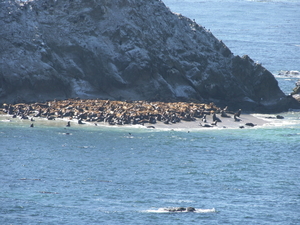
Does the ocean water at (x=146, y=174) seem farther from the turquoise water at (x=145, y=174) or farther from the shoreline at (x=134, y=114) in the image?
the shoreline at (x=134, y=114)

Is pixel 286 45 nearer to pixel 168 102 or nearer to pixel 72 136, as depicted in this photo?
pixel 168 102

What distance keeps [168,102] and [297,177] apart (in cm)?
3033

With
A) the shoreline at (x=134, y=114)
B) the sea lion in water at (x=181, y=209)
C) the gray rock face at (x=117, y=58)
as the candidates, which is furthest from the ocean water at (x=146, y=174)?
the gray rock face at (x=117, y=58)

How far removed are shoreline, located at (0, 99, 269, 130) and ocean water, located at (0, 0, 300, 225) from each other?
2.13 m

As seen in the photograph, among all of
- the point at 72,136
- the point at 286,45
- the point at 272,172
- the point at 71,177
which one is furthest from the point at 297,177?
the point at 286,45

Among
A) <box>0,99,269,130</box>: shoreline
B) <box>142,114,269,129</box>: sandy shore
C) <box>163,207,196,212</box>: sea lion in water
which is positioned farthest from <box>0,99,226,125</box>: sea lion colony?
<box>163,207,196,212</box>: sea lion in water

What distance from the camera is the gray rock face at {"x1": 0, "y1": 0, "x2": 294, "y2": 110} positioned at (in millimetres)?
86688

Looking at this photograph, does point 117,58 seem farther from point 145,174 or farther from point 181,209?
point 181,209

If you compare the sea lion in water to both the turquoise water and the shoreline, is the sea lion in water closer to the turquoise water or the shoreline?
the turquoise water

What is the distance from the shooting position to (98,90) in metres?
88.8

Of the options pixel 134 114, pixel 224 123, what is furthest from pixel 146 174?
pixel 224 123

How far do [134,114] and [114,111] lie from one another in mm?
2837

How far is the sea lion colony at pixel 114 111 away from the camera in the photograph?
249ft

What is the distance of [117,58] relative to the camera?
90312 mm
